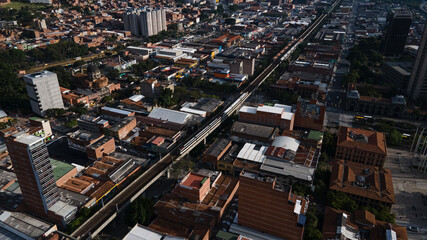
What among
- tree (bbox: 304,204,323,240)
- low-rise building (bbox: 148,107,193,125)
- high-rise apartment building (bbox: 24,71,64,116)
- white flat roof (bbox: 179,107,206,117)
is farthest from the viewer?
white flat roof (bbox: 179,107,206,117)

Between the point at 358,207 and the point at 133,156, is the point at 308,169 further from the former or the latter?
the point at 133,156

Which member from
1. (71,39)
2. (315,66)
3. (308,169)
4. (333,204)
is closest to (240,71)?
(315,66)

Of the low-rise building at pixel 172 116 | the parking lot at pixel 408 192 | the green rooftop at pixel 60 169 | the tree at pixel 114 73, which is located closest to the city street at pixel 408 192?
the parking lot at pixel 408 192

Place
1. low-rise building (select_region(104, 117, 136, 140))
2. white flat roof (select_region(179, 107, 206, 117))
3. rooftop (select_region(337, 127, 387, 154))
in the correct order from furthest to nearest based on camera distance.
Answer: white flat roof (select_region(179, 107, 206, 117)) → low-rise building (select_region(104, 117, 136, 140)) → rooftop (select_region(337, 127, 387, 154))

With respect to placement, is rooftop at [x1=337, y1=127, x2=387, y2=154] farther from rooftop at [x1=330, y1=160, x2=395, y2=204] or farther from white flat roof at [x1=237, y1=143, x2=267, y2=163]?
white flat roof at [x1=237, y1=143, x2=267, y2=163]

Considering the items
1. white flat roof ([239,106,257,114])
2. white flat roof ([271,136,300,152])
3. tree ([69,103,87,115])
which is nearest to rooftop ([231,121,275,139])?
white flat roof ([271,136,300,152])

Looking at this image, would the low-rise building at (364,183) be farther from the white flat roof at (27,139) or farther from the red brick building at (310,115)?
the white flat roof at (27,139)
